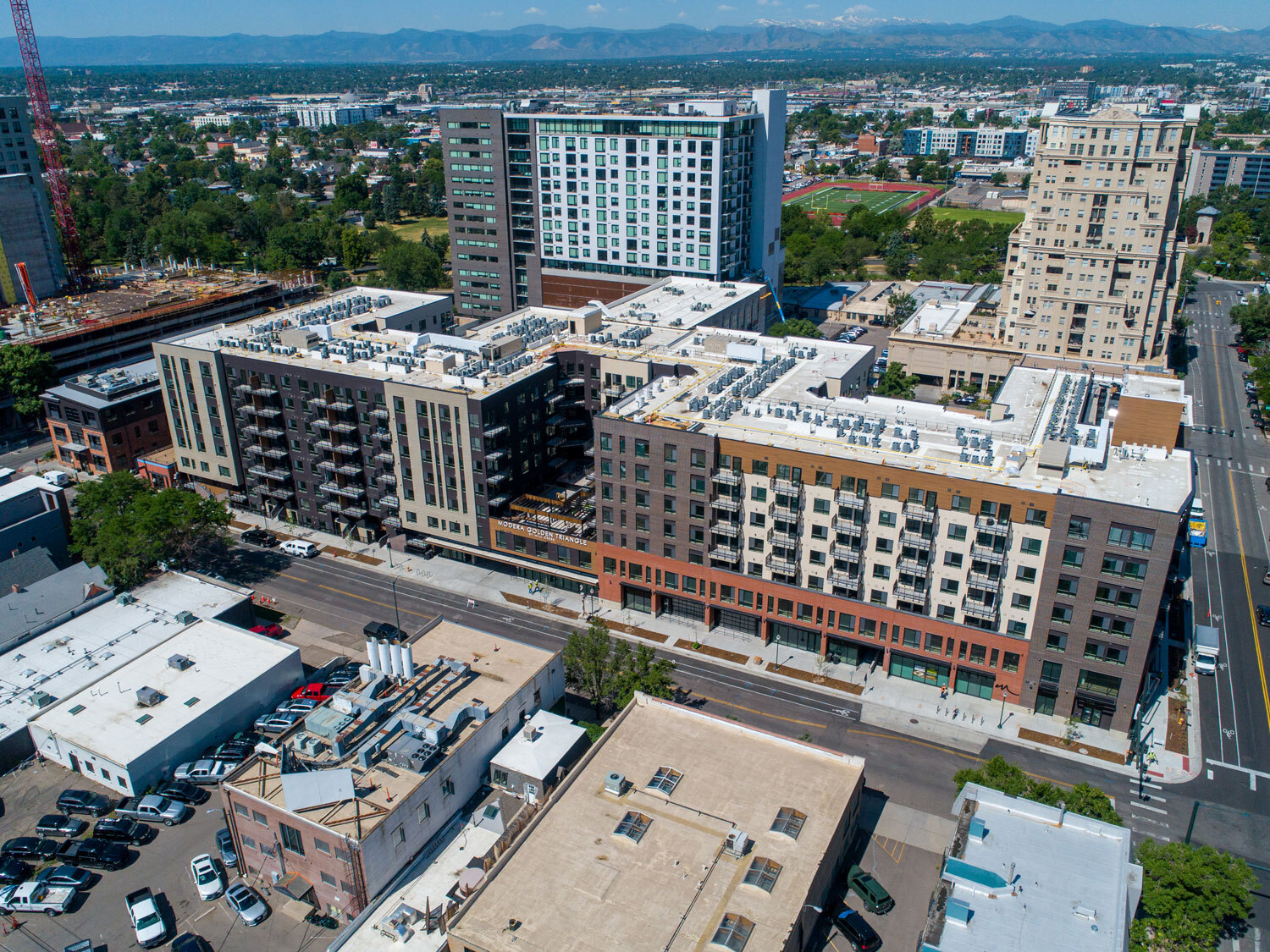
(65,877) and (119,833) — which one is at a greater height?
(65,877)

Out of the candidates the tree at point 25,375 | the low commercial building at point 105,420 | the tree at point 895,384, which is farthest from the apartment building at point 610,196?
the tree at point 25,375

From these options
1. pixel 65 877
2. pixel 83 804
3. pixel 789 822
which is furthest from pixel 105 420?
pixel 789 822

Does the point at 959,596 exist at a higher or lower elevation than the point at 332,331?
lower

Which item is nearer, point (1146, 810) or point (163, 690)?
point (1146, 810)

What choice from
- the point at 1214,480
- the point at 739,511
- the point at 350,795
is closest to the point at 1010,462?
the point at 739,511

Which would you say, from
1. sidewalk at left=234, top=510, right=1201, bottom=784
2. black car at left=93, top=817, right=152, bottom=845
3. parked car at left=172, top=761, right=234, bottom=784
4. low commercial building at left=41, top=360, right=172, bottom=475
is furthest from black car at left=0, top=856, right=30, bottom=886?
low commercial building at left=41, top=360, right=172, bottom=475

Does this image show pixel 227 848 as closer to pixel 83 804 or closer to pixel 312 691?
pixel 83 804

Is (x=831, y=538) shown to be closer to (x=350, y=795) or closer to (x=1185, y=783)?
(x=1185, y=783)
